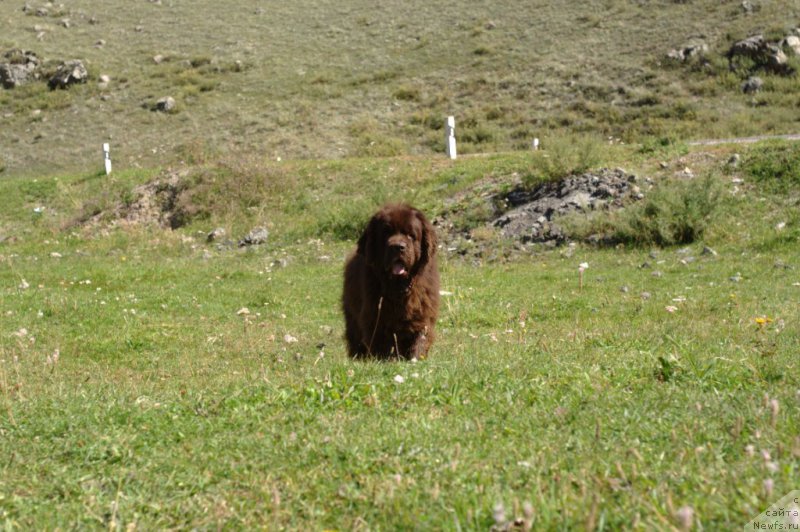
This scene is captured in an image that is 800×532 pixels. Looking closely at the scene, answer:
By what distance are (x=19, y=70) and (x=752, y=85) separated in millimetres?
35822

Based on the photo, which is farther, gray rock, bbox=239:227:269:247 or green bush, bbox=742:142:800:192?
gray rock, bbox=239:227:269:247

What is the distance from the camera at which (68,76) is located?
39.8 metres

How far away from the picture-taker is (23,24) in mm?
49562

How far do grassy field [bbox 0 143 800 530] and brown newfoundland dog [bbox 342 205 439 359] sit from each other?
50 centimetres

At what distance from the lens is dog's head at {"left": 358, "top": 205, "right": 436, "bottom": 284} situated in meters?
6.75

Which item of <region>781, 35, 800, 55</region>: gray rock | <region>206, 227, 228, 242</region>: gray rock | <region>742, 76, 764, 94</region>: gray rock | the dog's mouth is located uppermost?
the dog's mouth

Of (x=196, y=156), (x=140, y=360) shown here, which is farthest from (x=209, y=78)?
(x=140, y=360)

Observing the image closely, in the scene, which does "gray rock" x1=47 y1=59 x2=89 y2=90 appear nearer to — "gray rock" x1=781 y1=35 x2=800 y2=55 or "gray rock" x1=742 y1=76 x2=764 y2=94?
"gray rock" x1=742 y1=76 x2=764 y2=94

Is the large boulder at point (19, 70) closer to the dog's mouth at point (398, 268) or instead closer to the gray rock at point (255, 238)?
the gray rock at point (255, 238)

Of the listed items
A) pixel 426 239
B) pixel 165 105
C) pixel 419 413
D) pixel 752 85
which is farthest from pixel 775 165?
pixel 165 105

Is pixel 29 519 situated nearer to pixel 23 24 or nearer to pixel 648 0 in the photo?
pixel 648 0

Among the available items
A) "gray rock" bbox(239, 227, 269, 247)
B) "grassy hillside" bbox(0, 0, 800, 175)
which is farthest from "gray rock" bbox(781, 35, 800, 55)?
"gray rock" bbox(239, 227, 269, 247)

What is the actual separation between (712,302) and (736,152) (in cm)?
936

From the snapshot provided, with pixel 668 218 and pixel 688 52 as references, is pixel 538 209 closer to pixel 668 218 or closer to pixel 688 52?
pixel 668 218
